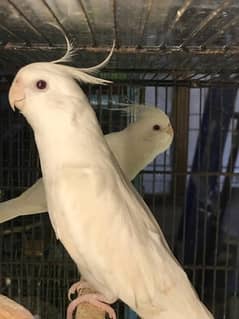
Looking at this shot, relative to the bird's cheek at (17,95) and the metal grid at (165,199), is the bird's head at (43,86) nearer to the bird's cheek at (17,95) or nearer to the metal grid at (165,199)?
the bird's cheek at (17,95)

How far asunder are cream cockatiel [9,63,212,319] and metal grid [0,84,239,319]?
52cm

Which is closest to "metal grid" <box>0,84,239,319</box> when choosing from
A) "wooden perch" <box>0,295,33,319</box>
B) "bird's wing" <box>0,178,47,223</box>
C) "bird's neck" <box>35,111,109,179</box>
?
"bird's wing" <box>0,178,47,223</box>

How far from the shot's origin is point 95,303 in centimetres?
91

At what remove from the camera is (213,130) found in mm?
1853

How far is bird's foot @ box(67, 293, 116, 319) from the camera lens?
2.96 ft

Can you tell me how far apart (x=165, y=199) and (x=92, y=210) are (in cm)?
99

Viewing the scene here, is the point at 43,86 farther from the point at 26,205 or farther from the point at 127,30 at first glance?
the point at 26,205

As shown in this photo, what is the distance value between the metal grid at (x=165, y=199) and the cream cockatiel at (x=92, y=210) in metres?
0.52

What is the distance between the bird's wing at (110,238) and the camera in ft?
2.74

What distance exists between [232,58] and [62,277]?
2.54ft

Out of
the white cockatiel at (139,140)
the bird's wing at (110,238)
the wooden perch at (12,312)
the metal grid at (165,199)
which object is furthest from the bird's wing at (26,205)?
the wooden perch at (12,312)

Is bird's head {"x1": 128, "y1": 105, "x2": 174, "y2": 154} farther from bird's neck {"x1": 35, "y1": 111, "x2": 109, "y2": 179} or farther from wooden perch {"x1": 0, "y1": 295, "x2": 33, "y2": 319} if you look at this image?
wooden perch {"x1": 0, "y1": 295, "x2": 33, "y2": 319}

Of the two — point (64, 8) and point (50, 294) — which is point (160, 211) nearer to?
point (50, 294)

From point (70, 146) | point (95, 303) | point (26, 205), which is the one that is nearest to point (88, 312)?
point (95, 303)
